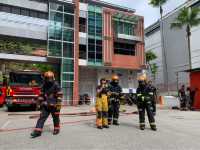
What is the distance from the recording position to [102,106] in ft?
31.0

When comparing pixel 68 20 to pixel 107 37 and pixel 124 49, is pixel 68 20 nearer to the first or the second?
pixel 107 37

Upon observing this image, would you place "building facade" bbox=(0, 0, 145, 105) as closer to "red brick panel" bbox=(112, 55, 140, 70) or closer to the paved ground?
"red brick panel" bbox=(112, 55, 140, 70)

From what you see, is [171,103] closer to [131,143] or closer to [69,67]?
[69,67]

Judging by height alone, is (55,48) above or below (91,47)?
below

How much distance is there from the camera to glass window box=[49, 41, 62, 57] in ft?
97.7

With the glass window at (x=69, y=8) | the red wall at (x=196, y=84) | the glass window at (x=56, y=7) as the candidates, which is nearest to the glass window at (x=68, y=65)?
the glass window at (x=69, y=8)

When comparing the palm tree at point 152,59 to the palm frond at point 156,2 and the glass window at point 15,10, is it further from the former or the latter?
the glass window at point 15,10

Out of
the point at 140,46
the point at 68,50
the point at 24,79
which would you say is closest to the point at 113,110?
the point at 24,79

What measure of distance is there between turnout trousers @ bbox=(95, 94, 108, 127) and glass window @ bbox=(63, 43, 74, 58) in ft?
71.2

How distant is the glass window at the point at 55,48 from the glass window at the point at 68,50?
621 mm

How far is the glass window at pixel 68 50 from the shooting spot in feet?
101

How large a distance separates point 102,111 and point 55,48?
2171cm

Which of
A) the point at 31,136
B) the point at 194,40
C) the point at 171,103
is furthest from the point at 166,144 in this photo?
the point at 194,40

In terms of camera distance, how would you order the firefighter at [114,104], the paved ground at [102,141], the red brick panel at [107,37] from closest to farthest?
the paved ground at [102,141], the firefighter at [114,104], the red brick panel at [107,37]
